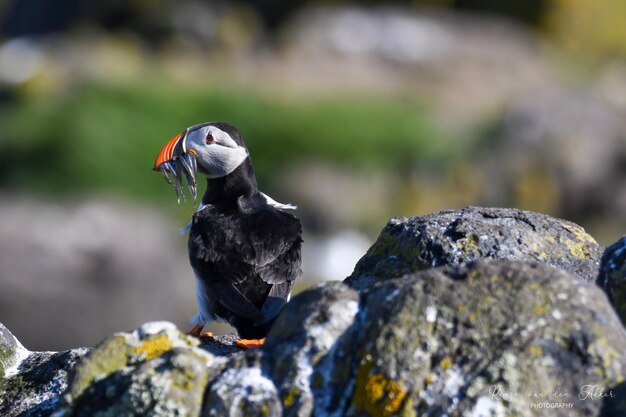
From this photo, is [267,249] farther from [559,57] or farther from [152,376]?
[559,57]

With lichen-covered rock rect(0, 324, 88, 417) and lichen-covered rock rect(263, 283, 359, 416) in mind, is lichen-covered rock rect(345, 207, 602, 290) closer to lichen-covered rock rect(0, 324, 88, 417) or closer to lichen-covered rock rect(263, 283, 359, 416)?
lichen-covered rock rect(263, 283, 359, 416)

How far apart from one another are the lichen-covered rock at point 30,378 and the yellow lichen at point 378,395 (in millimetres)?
1622

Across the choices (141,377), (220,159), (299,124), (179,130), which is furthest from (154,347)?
(299,124)

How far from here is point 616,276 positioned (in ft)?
15.8

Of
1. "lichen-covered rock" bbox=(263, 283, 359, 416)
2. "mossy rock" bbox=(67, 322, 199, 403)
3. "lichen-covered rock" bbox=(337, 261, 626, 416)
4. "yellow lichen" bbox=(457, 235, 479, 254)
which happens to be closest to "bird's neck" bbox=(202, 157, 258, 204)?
"yellow lichen" bbox=(457, 235, 479, 254)

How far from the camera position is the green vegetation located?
1939cm

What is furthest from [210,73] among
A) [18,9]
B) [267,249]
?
[267,249]

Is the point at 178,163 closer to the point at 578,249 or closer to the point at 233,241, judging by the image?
the point at 233,241

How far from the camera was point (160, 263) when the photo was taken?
15953 mm

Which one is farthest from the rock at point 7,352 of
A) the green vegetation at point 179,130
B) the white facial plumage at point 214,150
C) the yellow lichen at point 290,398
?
the green vegetation at point 179,130

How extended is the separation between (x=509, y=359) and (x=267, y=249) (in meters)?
2.60

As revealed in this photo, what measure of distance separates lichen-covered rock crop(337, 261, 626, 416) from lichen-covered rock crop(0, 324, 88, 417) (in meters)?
1.71

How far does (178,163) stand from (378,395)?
2976 millimetres

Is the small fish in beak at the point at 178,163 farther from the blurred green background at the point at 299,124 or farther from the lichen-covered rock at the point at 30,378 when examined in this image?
the blurred green background at the point at 299,124
